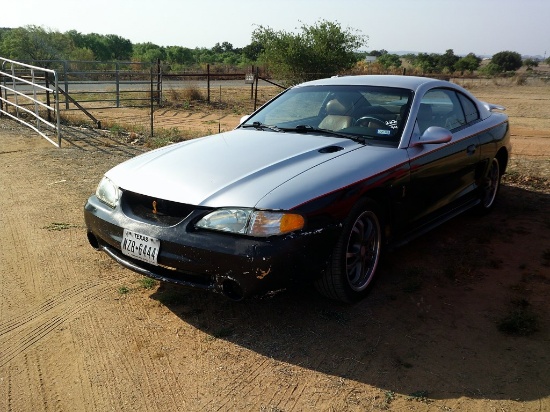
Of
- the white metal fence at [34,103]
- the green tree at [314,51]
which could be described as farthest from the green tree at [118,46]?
the white metal fence at [34,103]

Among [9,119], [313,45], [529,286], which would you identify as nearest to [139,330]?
[529,286]

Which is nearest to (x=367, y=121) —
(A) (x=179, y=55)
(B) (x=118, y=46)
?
(A) (x=179, y=55)

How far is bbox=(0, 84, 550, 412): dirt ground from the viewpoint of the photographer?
2.76 meters

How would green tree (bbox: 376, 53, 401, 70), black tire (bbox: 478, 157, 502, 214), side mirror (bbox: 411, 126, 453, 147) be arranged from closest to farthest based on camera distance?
side mirror (bbox: 411, 126, 453, 147) < black tire (bbox: 478, 157, 502, 214) < green tree (bbox: 376, 53, 401, 70)

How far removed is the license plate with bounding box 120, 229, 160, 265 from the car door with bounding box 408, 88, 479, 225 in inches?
76.7

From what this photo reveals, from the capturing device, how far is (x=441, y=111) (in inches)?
190

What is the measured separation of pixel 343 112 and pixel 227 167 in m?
1.38

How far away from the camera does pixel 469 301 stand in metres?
3.83

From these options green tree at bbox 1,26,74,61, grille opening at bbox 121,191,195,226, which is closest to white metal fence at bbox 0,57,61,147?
grille opening at bbox 121,191,195,226

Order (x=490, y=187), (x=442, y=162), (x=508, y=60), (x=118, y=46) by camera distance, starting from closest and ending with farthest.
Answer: (x=442, y=162), (x=490, y=187), (x=118, y=46), (x=508, y=60)

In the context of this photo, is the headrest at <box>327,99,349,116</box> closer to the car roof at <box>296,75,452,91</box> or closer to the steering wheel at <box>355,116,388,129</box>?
the steering wheel at <box>355,116,388,129</box>

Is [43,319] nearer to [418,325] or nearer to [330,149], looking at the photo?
[330,149]

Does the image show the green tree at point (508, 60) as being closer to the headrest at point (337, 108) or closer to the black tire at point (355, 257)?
the headrest at point (337, 108)

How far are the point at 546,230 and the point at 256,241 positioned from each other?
367cm
